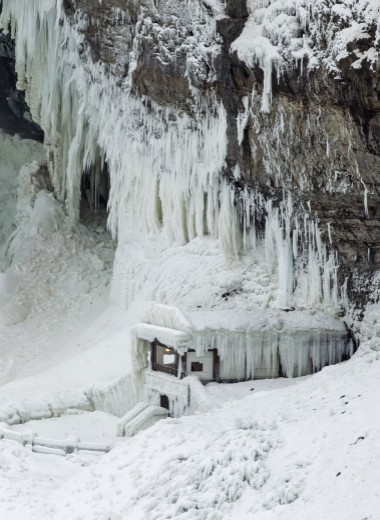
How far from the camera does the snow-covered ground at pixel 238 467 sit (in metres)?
17.0

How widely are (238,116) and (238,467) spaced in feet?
50.4

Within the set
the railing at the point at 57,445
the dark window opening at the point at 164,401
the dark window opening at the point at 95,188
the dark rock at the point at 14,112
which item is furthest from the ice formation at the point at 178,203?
the dark rock at the point at 14,112

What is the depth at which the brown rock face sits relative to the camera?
26703 millimetres

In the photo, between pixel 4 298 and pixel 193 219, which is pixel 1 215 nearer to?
pixel 4 298

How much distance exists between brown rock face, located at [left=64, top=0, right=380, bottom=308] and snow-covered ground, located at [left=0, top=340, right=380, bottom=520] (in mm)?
5655

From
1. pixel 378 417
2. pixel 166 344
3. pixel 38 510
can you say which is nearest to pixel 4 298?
pixel 166 344

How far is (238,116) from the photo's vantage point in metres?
31.4

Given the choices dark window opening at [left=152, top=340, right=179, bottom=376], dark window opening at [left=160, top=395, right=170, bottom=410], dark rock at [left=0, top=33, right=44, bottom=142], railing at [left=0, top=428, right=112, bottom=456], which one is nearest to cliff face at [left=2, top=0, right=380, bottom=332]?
dark window opening at [left=152, top=340, right=179, bottom=376]

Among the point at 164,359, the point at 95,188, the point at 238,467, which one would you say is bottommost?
the point at 238,467

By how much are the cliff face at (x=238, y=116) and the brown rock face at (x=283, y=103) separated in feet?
0.14

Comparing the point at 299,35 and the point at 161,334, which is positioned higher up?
the point at 299,35

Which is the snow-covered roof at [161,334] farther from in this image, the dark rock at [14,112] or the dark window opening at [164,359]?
the dark rock at [14,112]

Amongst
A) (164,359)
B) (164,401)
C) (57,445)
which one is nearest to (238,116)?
(164,359)

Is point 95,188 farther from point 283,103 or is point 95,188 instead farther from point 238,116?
point 283,103
